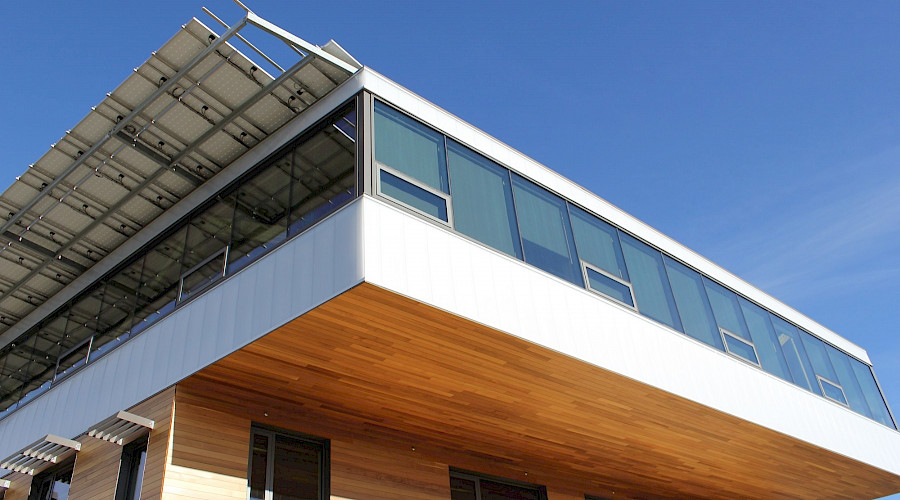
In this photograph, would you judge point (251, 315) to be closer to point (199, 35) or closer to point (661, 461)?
point (199, 35)

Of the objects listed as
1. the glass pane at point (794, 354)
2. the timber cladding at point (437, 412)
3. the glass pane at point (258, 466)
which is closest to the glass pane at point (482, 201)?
the timber cladding at point (437, 412)

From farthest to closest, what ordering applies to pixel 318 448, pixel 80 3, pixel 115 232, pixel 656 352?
1. pixel 80 3
2. pixel 115 232
3. pixel 656 352
4. pixel 318 448

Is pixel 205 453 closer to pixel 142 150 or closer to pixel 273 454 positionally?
pixel 273 454

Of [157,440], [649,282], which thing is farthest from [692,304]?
[157,440]

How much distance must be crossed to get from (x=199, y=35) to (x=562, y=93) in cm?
839

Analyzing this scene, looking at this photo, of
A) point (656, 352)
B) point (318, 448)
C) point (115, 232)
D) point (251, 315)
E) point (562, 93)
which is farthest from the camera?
point (562, 93)

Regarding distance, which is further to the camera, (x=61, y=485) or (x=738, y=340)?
(x=738, y=340)

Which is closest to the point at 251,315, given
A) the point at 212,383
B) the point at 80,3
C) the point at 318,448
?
the point at 212,383

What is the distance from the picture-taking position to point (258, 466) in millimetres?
7734

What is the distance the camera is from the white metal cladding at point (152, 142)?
7.75 metres

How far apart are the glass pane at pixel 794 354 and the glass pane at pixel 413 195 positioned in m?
8.10

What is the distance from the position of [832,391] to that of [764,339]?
8.10ft

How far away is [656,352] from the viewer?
30.4 ft

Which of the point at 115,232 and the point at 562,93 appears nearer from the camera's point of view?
the point at 115,232
